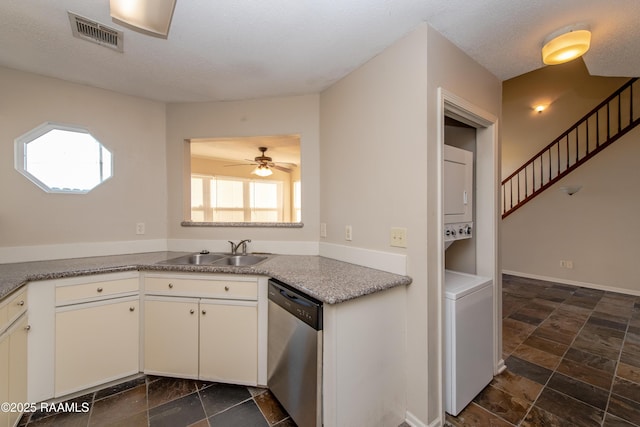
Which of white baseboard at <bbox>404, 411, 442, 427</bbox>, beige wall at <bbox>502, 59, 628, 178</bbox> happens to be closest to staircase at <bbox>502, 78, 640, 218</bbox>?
beige wall at <bbox>502, 59, 628, 178</bbox>

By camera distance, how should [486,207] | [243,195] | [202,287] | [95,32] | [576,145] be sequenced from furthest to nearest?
[243,195], [576,145], [486,207], [202,287], [95,32]

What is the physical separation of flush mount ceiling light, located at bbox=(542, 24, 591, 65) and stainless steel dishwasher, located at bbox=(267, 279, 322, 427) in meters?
2.02

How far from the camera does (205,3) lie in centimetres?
134

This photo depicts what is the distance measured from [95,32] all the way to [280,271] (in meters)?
1.88

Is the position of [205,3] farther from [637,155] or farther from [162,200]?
[637,155]

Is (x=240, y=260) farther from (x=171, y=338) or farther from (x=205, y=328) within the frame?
(x=171, y=338)

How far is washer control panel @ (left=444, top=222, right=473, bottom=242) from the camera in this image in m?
1.78

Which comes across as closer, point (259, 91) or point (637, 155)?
point (259, 91)

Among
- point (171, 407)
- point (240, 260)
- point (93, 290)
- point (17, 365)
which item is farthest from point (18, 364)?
point (240, 260)

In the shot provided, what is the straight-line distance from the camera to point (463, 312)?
5.35ft

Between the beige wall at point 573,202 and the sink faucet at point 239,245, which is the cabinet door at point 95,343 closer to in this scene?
the sink faucet at point 239,245

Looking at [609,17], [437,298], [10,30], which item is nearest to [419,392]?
[437,298]

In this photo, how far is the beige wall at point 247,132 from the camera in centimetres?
240

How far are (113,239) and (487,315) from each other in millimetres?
3149
